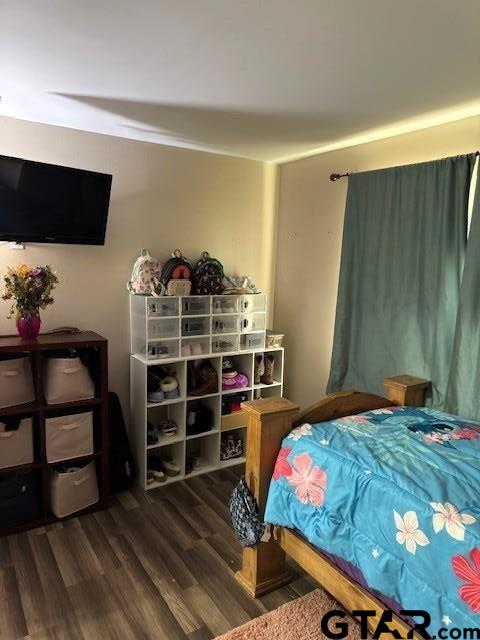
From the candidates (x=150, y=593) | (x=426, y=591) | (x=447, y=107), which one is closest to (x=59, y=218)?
(x=150, y=593)

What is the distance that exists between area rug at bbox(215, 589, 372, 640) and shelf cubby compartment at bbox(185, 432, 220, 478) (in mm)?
1298

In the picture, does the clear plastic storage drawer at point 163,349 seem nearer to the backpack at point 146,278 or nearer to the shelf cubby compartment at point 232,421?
the backpack at point 146,278

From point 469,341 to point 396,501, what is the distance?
3.71ft

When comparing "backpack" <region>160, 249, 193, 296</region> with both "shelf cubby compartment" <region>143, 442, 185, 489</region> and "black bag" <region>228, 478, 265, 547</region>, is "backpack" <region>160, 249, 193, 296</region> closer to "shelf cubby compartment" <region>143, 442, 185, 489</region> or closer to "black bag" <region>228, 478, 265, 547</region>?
"shelf cubby compartment" <region>143, 442, 185, 489</region>

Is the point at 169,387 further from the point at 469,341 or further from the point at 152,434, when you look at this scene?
the point at 469,341

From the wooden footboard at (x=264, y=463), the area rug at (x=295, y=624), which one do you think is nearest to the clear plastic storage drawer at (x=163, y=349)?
the wooden footboard at (x=264, y=463)

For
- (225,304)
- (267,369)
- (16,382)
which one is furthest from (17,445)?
(267,369)

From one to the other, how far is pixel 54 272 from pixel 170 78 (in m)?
1.40

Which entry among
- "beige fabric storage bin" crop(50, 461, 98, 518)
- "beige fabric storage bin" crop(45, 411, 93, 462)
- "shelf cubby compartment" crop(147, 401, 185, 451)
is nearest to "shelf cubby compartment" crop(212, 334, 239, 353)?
"shelf cubby compartment" crop(147, 401, 185, 451)

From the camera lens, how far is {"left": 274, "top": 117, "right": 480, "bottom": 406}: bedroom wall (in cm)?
297

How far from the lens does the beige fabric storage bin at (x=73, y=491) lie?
7.86 feet

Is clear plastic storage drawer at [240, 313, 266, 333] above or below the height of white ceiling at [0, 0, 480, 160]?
below

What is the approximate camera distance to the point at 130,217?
2.89 meters

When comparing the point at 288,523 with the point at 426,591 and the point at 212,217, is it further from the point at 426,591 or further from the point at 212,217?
the point at 212,217
